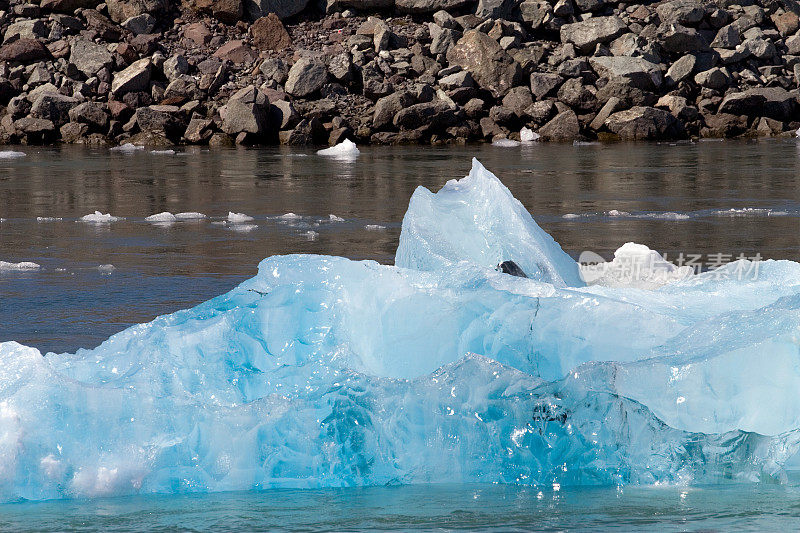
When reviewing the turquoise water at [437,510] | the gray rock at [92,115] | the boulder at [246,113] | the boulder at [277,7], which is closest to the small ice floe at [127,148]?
the gray rock at [92,115]

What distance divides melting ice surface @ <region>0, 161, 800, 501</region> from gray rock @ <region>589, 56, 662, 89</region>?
62.2ft

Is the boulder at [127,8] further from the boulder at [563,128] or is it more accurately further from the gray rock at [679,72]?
the gray rock at [679,72]

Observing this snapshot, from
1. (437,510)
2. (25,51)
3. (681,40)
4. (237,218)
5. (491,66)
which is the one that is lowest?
(437,510)

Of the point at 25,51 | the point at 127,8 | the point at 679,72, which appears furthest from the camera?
the point at 127,8

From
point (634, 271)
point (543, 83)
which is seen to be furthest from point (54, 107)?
point (634, 271)

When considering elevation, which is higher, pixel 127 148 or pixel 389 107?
pixel 389 107

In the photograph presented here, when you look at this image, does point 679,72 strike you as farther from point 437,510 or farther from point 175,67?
point 437,510

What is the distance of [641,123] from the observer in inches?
818

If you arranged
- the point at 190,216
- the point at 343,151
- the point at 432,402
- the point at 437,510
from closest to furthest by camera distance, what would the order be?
the point at 437,510 < the point at 432,402 < the point at 190,216 < the point at 343,151

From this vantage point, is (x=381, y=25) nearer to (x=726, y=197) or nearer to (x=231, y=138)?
(x=231, y=138)

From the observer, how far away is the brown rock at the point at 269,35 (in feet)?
81.7

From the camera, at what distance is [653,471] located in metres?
3.20

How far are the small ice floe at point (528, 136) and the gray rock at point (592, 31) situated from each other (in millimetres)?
3689

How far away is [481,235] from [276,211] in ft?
17.2
